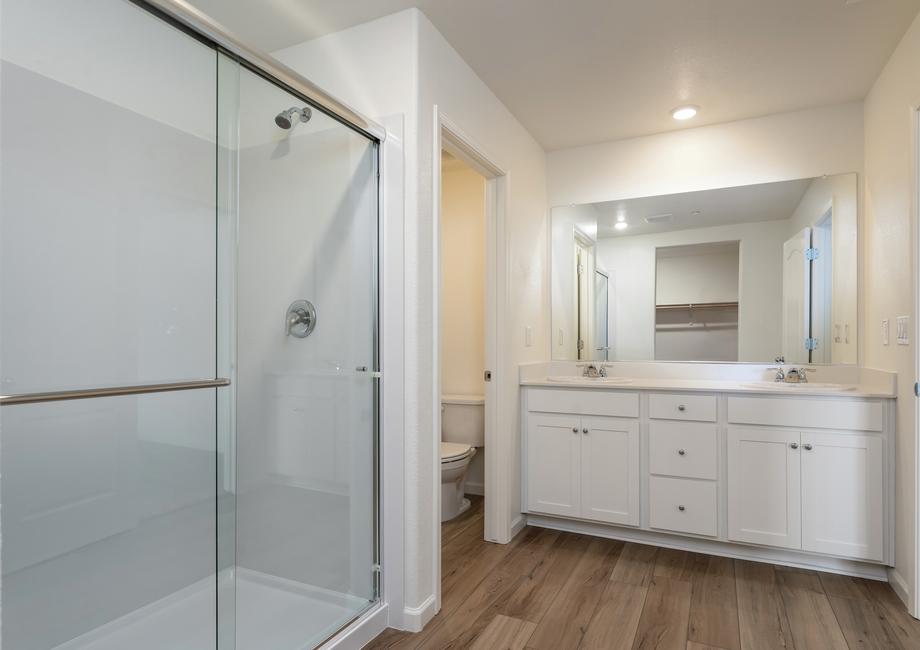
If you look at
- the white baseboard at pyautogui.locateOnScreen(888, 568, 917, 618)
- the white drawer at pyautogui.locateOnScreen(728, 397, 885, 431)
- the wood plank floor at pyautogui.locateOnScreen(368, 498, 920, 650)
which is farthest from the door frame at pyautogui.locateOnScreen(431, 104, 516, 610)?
the white baseboard at pyautogui.locateOnScreen(888, 568, 917, 618)

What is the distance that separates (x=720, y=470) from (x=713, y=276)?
1.14m

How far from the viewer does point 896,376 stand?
227 cm

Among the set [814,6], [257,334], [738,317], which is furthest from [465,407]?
[814,6]

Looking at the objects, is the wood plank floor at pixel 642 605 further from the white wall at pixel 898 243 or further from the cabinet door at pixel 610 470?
the white wall at pixel 898 243

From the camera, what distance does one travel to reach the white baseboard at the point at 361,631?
1750 mm

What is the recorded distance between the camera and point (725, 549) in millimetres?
2664

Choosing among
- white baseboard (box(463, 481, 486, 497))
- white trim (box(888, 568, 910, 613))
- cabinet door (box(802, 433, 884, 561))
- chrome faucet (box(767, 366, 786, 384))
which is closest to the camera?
white trim (box(888, 568, 910, 613))

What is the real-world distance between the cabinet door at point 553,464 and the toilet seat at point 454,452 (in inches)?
15.0

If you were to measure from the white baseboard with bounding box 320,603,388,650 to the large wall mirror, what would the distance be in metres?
1.96

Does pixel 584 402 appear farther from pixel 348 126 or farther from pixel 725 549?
pixel 348 126

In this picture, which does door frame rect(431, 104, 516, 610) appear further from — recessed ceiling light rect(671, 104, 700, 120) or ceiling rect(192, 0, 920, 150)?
recessed ceiling light rect(671, 104, 700, 120)

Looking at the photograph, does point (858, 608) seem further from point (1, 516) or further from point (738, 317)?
point (1, 516)

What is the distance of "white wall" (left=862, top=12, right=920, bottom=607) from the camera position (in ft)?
6.80

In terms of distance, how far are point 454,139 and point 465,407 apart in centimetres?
176
